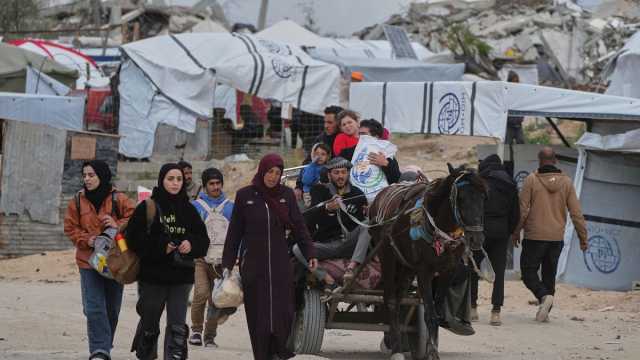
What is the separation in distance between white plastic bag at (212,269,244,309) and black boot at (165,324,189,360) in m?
0.36

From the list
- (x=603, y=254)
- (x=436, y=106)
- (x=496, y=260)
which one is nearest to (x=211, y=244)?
(x=496, y=260)

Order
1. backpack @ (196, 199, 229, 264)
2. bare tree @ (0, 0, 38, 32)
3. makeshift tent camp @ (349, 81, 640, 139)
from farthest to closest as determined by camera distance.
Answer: bare tree @ (0, 0, 38, 32), makeshift tent camp @ (349, 81, 640, 139), backpack @ (196, 199, 229, 264)

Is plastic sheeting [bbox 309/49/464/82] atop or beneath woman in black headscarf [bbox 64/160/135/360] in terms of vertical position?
atop

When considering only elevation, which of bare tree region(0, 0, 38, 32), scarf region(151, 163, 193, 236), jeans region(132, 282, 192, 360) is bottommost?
jeans region(132, 282, 192, 360)

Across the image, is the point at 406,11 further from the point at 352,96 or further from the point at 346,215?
the point at 346,215

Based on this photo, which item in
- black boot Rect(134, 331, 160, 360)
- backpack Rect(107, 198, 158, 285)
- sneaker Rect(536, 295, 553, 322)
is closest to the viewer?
backpack Rect(107, 198, 158, 285)

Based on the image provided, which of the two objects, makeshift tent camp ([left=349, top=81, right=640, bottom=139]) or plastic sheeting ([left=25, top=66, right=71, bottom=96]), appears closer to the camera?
makeshift tent camp ([left=349, top=81, right=640, bottom=139])

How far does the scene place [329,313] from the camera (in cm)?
1077

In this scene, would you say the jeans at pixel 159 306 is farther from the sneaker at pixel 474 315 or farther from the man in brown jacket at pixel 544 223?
the man in brown jacket at pixel 544 223

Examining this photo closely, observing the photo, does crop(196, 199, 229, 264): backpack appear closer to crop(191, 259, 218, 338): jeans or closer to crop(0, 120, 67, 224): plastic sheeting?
crop(191, 259, 218, 338): jeans

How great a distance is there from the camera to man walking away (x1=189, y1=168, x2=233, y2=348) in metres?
11.6

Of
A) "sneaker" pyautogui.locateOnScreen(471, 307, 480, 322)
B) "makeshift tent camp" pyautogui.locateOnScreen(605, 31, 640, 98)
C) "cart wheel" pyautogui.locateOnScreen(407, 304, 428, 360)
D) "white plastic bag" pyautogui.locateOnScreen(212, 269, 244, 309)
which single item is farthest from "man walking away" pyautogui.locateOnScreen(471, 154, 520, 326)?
"makeshift tent camp" pyautogui.locateOnScreen(605, 31, 640, 98)

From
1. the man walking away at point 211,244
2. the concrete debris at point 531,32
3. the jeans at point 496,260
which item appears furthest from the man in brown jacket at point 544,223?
the concrete debris at point 531,32

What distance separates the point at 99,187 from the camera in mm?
9578
